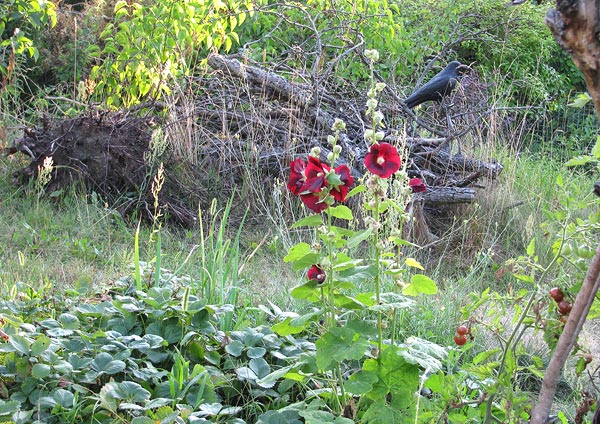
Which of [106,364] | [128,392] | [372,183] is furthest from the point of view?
[106,364]

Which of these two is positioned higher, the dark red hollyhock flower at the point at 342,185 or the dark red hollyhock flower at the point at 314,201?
the dark red hollyhock flower at the point at 342,185

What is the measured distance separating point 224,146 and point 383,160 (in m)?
3.79

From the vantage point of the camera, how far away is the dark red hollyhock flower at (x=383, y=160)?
1940 millimetres

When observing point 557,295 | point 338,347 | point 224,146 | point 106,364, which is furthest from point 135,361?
point 224,146

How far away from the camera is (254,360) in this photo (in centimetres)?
251

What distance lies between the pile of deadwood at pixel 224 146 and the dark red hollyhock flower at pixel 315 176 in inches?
124

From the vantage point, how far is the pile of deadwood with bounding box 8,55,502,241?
5438 millimetres

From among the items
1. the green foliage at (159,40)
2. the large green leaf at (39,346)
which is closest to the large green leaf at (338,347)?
the large green leaf at (39,346)

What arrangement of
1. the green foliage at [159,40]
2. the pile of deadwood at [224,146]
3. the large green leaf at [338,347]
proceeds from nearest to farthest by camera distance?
the large green leaf at [338,347] < the pile of deadwood at [224,146] < the green foliage at [159,40]

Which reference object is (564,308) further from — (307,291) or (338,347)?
(307,291)

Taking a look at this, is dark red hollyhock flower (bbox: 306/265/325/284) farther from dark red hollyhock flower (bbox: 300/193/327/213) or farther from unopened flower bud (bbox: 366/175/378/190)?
unopened flower bud (bbox: 366/175/378/190)

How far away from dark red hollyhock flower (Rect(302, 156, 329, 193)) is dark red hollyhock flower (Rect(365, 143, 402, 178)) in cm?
12

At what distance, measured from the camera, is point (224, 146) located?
18.5 ft

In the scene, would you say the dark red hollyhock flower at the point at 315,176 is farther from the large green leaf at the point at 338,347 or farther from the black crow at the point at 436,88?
the black crow at the point at 436,88
